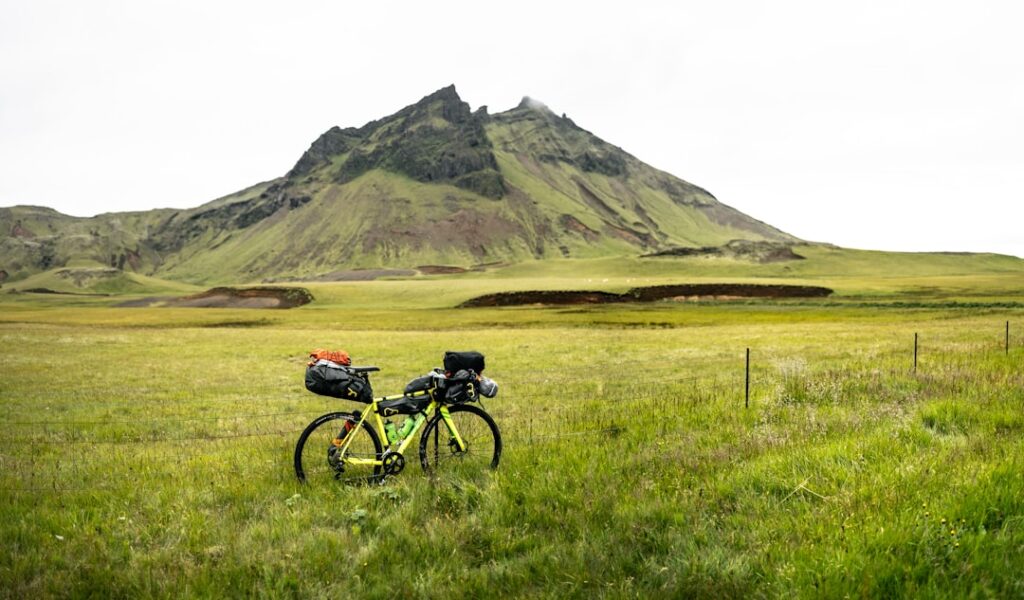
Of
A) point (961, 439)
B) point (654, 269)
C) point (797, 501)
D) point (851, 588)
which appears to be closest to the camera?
point (851, 588)

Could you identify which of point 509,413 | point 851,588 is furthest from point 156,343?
point 851,588

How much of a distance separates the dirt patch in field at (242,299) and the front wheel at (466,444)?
4118 inches

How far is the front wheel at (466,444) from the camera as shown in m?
8.29

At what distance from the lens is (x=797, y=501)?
6230 millimetres

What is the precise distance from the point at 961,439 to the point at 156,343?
164ft

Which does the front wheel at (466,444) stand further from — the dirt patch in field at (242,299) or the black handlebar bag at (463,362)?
the dirt patch in field at (242,299)

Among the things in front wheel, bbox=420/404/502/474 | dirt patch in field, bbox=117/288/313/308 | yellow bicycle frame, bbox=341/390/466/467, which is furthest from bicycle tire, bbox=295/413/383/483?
dirt patch in field, bbox=117/288/313/308

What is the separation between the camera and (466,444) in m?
8.79

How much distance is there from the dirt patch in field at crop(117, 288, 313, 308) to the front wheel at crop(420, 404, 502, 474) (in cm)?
10459

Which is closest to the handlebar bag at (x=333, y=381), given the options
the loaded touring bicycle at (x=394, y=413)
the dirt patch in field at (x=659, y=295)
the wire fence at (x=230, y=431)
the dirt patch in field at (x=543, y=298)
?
the loaded touring bicycle at (x=394, y=413)

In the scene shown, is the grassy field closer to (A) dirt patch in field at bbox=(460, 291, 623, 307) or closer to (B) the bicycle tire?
(B) the bicycle tire

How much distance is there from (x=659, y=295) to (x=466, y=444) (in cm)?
9133

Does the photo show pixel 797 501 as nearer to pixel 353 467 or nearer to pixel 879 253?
pixel 353 467

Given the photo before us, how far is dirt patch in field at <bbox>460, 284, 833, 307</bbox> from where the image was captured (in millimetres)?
93438
